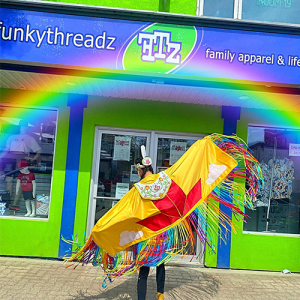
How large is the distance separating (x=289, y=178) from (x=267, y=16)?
3195mm

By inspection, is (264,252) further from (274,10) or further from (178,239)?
(274,10)

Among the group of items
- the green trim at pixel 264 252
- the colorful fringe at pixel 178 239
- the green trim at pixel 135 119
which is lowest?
the green trim at pixel 264 252

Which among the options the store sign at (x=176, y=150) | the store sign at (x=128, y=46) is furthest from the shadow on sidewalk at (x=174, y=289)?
the store sign at (x=128, y=46)

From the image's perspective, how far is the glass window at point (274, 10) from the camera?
19.4 ft

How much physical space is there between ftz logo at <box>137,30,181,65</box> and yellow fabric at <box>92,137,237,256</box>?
59.0 inches

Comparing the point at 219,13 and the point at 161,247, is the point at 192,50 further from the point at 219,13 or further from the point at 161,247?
the point at 161,247

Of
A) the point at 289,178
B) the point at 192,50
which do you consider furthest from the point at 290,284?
the point at 192,50

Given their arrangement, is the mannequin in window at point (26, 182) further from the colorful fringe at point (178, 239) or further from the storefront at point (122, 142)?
the colorful fringe at point (178, 239)

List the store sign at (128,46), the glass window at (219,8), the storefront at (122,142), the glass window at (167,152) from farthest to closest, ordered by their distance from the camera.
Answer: the glass window at (167,152), the glass window at (219,8), the storefront at (122,142), the store sign at (128,46)

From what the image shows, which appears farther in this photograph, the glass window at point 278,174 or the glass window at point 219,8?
the glass window at point 278,174

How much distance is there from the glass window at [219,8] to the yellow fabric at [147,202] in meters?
3.18

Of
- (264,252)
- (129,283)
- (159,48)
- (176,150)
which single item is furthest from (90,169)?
(264,252)

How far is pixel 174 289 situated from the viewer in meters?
4.62

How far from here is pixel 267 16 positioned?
5.95 meters
